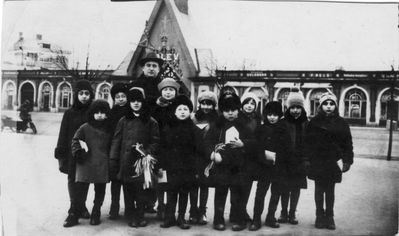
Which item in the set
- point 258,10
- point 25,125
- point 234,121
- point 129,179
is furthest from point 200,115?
point 25,125

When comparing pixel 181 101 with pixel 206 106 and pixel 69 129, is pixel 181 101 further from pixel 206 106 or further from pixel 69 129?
pixel 69 129

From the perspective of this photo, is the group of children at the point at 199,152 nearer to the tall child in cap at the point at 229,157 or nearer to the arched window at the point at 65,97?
the tall child in cap at the point at 229,157

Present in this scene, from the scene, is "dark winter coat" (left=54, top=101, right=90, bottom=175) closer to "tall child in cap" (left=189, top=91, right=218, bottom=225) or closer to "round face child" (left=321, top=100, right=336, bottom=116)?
"tall child in cap" (left=189, top=91, right=218, bottom=225)

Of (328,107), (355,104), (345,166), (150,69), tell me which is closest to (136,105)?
(150,69)

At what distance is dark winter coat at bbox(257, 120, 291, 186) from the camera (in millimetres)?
2916

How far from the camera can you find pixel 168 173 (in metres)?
2.92

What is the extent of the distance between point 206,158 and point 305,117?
95 cm

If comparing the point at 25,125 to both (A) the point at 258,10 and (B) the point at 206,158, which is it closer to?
(B) the point at 206,158

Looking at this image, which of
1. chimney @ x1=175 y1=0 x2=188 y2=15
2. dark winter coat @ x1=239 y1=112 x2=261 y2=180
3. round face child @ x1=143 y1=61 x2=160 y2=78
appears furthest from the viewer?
chimney @ x1=175 y1=0 x2=188 y2=15

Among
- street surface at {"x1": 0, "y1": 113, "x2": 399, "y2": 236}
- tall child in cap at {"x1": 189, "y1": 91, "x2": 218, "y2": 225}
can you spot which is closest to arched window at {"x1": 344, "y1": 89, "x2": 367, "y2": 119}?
street surface at {"x1": 0, "y1": 113, "x2": 399, "y2": 236}

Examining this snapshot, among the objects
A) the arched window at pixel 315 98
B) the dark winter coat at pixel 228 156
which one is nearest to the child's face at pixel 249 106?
the dark winter coat at pixel 228 156

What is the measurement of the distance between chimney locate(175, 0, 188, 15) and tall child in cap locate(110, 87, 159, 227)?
1.10 m

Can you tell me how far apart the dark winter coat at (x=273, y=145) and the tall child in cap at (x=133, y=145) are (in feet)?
2.98

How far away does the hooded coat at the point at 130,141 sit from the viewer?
9.38 ft
